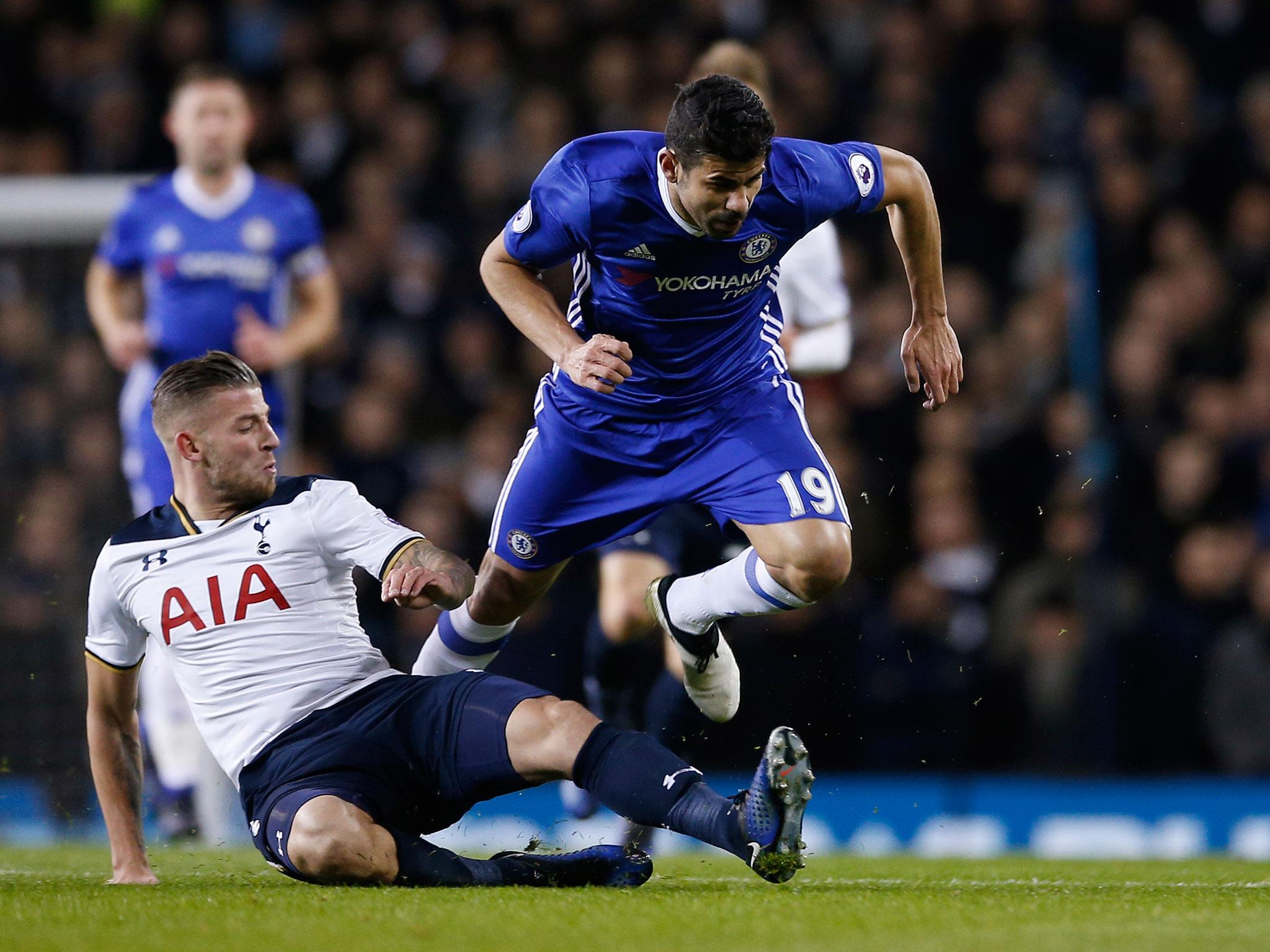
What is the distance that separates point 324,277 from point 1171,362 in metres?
4.43

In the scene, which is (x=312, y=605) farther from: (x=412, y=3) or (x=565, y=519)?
(x=412, y=3)

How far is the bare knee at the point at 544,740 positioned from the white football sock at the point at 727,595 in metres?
0.91

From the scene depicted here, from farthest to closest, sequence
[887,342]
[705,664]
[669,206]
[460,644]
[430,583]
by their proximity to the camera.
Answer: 1. [887,342]
2. [460,644]
3. [705,664]
4. [669,206]
5. [430,583]

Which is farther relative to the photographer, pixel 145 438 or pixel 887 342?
pixel 887 342

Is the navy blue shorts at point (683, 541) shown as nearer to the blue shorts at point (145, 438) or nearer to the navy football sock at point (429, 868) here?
the blue shorts at point (145, 438)

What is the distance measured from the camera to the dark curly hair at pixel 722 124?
4.54 metres

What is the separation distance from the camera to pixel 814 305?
6402 millimetres

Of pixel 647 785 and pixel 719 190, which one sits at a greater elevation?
pixel 719 190

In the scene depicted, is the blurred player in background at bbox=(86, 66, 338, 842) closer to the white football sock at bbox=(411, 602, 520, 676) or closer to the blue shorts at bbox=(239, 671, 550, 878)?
the white football sock at bbox=(411, 602, 520, 676)

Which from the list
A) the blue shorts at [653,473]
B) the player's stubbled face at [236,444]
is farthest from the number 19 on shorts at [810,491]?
the player's stubbled face at [236,444]

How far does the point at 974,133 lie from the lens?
10.4 metres

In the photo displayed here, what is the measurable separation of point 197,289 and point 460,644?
2.43 m

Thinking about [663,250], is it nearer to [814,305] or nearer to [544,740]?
[544,740]

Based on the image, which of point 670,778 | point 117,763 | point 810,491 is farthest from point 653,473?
point 117,763
